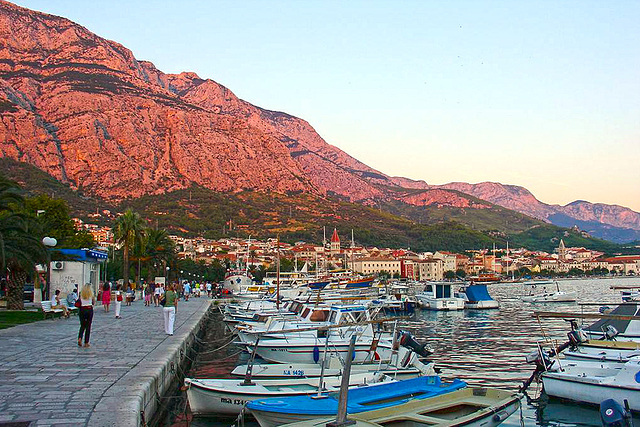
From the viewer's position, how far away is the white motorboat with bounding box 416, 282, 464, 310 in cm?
6956

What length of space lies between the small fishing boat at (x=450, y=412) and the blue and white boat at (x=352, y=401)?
0.48m

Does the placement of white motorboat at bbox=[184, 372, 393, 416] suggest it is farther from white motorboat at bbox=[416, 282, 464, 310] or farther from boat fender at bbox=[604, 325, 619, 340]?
white motorboat at bbox=[416, 282, 464, 310]

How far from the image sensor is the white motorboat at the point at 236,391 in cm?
1461

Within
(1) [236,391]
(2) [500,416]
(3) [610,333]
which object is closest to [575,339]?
(3) [610,333]

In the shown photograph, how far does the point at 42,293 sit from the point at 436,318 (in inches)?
1310

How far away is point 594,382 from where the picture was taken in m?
17.4

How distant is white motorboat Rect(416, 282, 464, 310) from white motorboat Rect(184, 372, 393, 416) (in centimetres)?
5520

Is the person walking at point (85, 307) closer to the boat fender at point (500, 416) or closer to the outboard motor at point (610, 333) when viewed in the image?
the boat fender at point (500, 416)

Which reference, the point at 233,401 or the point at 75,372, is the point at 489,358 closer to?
the point at 233,401

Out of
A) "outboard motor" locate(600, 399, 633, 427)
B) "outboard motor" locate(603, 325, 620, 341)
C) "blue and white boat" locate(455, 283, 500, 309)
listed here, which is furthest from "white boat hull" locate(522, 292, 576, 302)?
"outboard motor" locate(600, 399, 633, 427)

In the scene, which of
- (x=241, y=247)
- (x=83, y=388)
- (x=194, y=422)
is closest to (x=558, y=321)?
(x=194, y=422)

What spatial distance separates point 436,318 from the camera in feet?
190

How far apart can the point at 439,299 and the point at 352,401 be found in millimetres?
58580

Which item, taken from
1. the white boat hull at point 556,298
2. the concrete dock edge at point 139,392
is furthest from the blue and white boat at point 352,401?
the white boat hull at point 556,298
